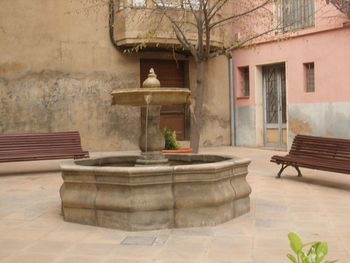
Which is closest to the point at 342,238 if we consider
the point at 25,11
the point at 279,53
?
the point at 279,53

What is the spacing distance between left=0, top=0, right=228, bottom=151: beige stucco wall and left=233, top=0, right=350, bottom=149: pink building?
364 cm

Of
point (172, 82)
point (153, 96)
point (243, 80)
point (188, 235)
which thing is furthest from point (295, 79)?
point (188, 235)

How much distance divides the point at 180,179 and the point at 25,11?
1025 centimetres

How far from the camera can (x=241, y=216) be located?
21.2ft

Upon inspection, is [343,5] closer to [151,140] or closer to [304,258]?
[151,140]

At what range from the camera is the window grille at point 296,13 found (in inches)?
564

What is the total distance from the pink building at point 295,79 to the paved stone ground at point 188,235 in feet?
18.6

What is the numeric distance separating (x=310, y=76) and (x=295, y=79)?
0.42 meters

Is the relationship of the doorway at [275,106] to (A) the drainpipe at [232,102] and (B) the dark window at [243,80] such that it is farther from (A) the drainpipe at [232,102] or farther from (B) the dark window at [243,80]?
(A) the drainpipe at [232,102]

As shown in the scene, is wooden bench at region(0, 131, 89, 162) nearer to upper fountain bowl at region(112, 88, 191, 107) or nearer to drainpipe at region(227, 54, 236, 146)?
upper fountain bowl at region(112, 88, 191, 107)

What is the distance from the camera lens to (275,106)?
16.0 metres

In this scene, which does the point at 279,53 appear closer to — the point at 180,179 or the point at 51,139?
the point at 51,139

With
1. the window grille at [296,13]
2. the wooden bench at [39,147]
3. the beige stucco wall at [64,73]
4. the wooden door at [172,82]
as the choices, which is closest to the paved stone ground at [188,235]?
the wooden bench at [39,147]

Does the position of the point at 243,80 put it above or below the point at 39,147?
above
